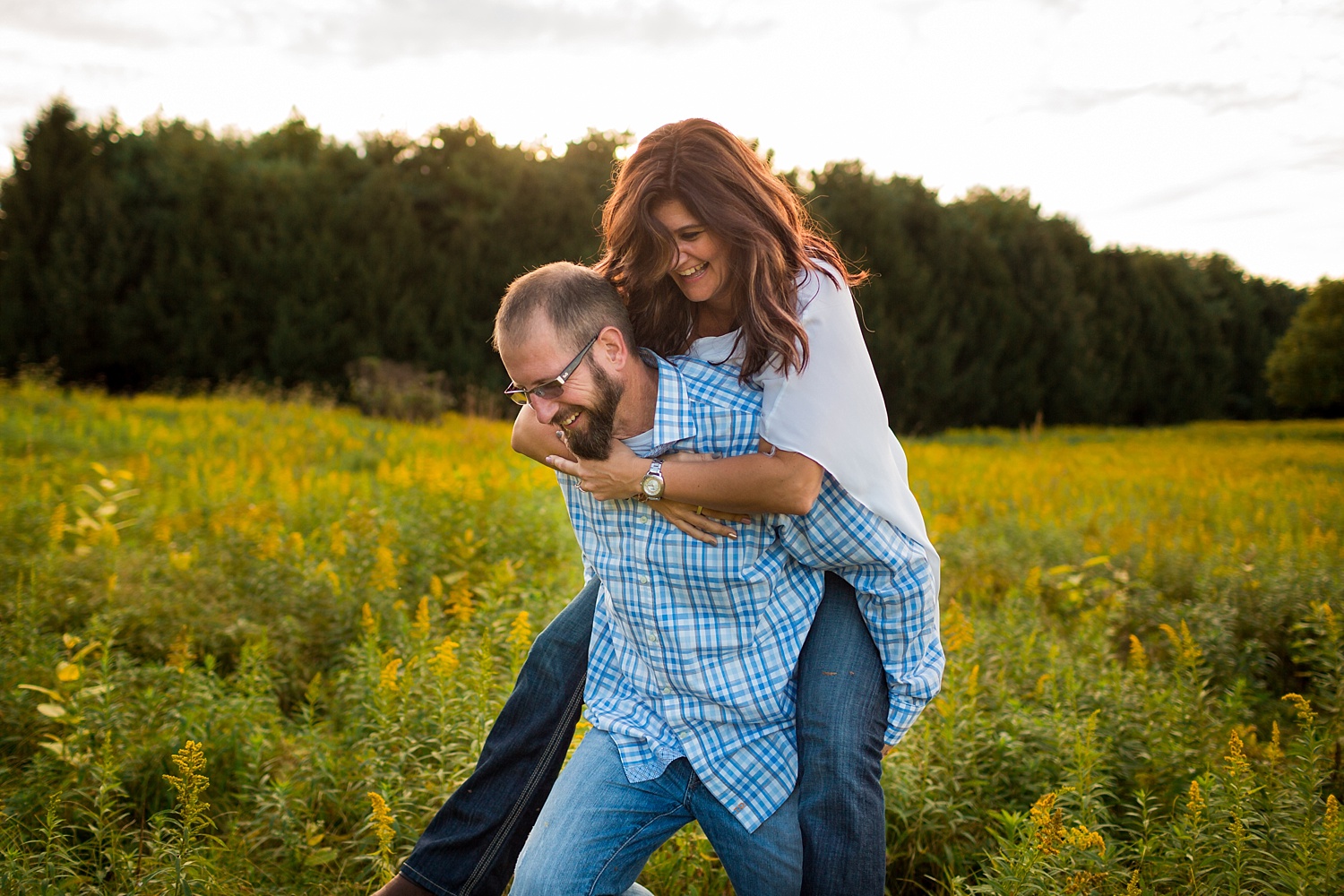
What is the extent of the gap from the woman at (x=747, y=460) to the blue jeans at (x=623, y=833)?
8cm

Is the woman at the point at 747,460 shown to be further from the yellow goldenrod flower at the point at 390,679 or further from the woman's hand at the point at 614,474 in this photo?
the yellow goldenrod flower at the point at 390,679

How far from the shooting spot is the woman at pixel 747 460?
73.7 inches

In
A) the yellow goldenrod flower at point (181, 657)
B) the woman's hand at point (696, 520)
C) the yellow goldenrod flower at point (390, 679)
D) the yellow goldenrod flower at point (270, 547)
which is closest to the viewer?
the woman's hand at point (696, 520)

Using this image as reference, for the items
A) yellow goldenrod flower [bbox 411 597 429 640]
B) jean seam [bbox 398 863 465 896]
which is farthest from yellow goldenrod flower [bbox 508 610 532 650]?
jean seam [bbox 398 863 465 896]

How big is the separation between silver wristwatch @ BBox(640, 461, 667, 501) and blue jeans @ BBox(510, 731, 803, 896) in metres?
0.56

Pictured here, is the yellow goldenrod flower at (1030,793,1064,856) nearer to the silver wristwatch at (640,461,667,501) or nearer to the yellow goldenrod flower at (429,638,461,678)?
the silver wristwatch at (640,461,667,501)

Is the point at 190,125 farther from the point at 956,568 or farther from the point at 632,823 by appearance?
the point at 632,823

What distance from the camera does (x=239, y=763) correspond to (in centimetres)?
309

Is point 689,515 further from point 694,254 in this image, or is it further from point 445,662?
point 445,662

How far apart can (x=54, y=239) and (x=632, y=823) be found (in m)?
16.6

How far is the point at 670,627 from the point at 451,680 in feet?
4.52

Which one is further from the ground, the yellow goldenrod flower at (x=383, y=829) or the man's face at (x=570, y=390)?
the man's face at (x=570, y=390)

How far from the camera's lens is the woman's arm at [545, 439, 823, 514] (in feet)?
6.15

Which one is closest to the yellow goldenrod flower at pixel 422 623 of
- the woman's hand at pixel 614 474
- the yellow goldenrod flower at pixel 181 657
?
the yellow goldenrod flower at pixel 181 657
